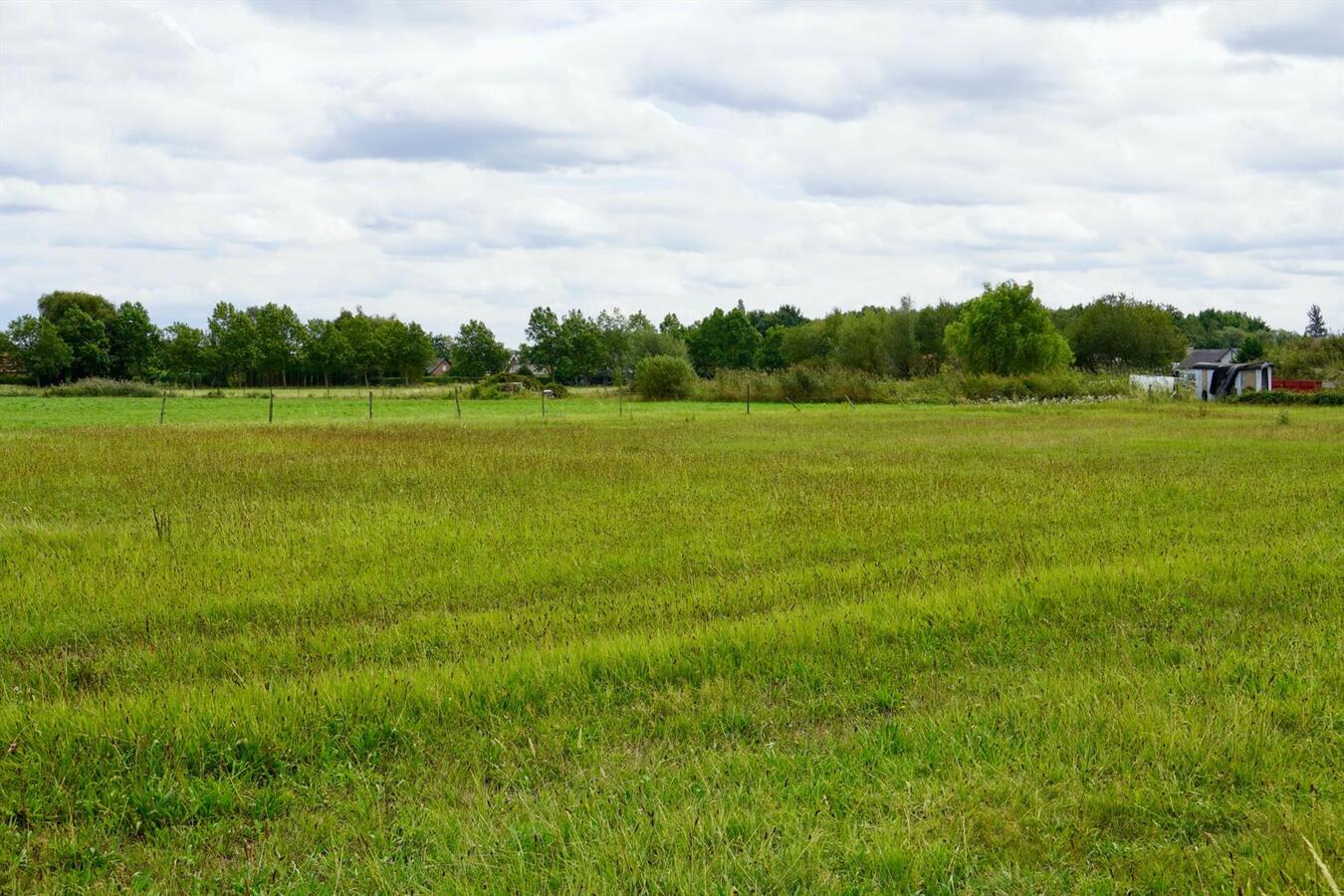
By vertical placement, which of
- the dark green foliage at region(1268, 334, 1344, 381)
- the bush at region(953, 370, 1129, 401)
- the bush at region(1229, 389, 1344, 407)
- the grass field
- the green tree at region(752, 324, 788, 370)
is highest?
the green tree at region(752, 324, 788, 370)

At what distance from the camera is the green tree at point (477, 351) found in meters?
130

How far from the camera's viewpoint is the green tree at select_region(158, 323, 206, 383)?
366ft

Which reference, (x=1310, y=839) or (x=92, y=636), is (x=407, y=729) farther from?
(x=1310, y=839)

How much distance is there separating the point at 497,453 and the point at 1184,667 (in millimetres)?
18423

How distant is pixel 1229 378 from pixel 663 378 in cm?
4567

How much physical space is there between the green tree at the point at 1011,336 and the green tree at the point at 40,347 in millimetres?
90281

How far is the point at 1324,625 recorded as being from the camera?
306 inches

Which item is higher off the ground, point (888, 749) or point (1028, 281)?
point (1028, 281)

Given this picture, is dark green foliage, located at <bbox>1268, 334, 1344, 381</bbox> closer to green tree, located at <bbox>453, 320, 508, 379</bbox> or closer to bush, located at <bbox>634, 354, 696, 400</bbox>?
bush, located at <bbox>634, 354, 696, 400</bbox>

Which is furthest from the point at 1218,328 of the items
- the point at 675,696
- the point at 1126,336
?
the point at 675,696

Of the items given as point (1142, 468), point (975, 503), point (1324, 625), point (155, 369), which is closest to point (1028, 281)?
point (1142, 468)

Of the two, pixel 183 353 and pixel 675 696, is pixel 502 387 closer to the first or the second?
pixel 183 353

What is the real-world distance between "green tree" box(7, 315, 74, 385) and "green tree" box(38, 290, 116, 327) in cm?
866

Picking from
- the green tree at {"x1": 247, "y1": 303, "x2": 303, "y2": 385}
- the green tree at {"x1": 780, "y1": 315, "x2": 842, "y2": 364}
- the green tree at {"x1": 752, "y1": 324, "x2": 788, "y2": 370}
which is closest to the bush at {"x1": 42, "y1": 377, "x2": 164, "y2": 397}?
the green tree at {"x1": 247, "y1": 303, "x2": 303, "y2": 385}
